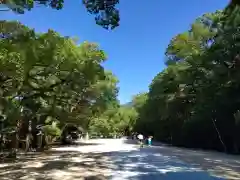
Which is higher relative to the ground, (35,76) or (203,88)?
(203,88)

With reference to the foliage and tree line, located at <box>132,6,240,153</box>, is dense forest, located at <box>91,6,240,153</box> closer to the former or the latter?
tree line, located at <box>132,6,240,153</box>

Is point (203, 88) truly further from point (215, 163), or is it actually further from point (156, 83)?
point (156, 83)

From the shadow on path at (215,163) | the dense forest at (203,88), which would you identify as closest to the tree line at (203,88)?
the dense forest at (203,88)

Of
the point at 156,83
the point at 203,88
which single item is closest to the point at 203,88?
the point at 203,88

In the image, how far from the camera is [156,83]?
5244cm

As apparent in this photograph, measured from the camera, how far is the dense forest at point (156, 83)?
1932cm

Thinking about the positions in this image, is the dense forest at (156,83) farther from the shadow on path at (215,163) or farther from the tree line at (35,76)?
the shadow on path at (215,163)

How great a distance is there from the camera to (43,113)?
30.9m

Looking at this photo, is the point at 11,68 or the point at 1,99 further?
the point at 1,99

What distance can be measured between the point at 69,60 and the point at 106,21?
16252mm

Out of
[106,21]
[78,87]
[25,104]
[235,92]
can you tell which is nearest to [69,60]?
[78,87]

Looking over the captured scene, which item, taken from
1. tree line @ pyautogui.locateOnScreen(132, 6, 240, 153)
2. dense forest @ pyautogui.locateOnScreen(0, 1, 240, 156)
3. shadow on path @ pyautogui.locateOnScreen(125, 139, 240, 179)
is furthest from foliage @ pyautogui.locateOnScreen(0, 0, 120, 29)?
tree line @ pyautogui.locateOnScreen(132, 6, 240, 153)

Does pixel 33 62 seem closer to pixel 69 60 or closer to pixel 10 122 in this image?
pixel 69 60

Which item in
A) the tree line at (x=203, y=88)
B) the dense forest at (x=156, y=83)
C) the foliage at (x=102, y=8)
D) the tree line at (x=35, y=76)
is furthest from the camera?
the tree line at (x=203, y=88)
